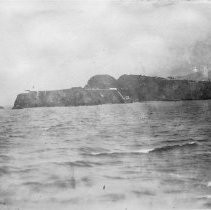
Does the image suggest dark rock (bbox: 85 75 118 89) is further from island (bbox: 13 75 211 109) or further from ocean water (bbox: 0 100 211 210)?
ocean water (bbox: 0 100 211 210)

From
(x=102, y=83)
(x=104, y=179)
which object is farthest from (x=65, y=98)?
(x=104, y=179)

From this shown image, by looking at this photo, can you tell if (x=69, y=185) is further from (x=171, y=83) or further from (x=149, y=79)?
(x=171, y=83)

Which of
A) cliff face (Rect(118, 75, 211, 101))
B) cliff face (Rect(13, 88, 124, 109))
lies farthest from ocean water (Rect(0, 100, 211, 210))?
cliff face (Rect(118, 75, 211, 101))

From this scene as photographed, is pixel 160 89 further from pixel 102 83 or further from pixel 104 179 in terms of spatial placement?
pixel 104 179

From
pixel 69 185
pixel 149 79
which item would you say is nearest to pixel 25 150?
pixel 69 185

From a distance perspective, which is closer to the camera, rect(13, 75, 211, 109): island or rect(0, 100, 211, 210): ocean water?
rect(0, 100, 211, 210): ocean water

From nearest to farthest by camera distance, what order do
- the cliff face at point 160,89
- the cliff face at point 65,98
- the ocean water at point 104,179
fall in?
1. the ocean water at point 104,179
2. the cliff face at point 65,98
3. the cliff face at point 160,89

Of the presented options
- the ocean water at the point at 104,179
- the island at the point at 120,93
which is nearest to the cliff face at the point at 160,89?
the island at the point at 120,93

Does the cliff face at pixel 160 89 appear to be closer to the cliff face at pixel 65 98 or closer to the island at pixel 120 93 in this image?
the island at pixel 120 93
